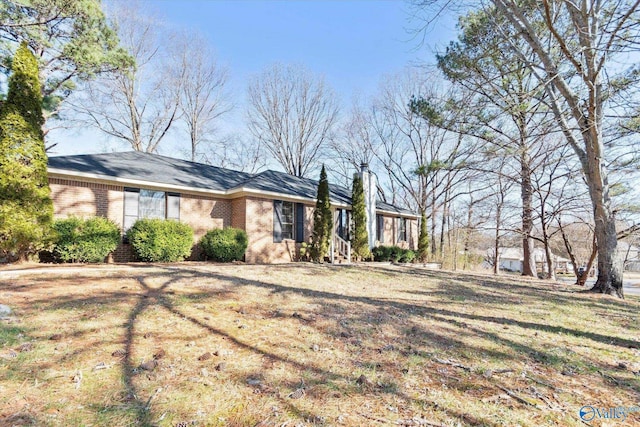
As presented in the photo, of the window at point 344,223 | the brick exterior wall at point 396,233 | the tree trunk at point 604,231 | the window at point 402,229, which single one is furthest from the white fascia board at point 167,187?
the tree trunk at point 604,231

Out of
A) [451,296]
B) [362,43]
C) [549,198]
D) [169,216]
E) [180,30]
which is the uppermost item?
[180,30]

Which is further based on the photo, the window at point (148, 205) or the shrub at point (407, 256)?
the shrub at point (407, 256)

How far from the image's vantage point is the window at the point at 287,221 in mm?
12852

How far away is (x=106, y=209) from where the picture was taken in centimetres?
984

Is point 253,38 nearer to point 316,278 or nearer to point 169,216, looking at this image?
point 169,216

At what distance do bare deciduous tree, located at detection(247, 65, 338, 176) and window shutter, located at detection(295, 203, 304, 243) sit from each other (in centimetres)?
1194

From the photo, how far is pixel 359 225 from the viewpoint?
1448 centimetres

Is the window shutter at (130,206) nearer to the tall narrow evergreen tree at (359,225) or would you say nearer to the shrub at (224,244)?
the shrub at (224,244)

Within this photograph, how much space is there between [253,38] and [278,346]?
15.7 metres

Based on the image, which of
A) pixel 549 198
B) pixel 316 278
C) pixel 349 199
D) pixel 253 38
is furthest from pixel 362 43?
pixel 316 278

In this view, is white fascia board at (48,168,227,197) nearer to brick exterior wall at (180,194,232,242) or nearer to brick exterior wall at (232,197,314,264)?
brick exterior wall at (180,194,232,242)

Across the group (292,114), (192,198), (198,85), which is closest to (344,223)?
(192,198)

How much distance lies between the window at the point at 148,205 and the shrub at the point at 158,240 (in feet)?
2.69

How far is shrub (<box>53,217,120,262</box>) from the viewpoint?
8.11 meters
